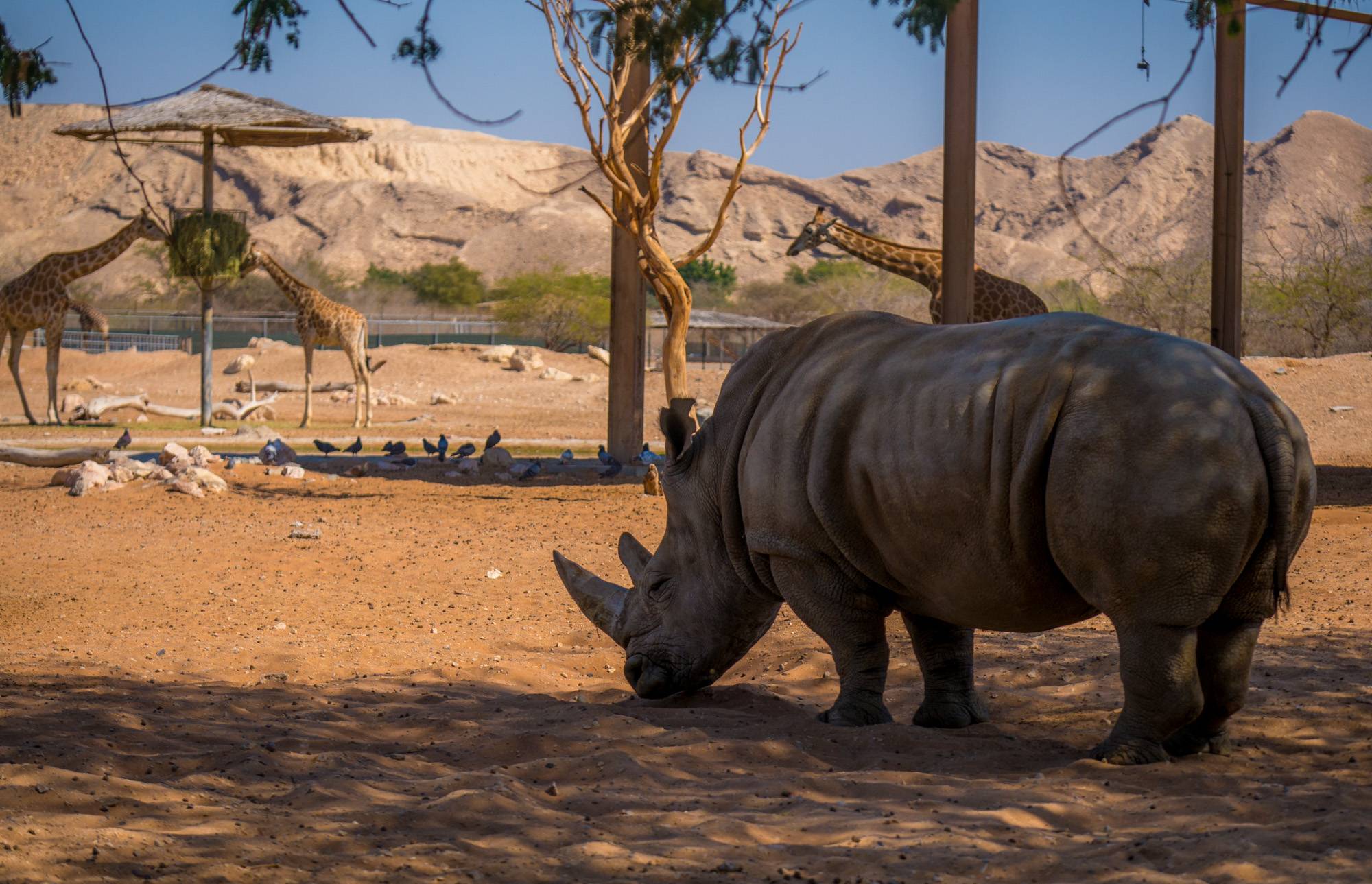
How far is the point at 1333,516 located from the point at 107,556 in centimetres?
904

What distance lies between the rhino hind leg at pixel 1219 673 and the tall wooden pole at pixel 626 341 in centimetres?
991

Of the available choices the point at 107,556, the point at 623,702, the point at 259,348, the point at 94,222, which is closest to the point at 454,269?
the point at 94,222

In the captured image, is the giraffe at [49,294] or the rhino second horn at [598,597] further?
the giraffe at [49,294]

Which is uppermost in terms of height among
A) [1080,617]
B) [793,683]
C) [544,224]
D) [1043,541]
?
[544,224]

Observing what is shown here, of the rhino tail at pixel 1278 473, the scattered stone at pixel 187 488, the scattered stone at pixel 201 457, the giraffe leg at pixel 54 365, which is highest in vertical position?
the giraffe leg at pixel 54 365

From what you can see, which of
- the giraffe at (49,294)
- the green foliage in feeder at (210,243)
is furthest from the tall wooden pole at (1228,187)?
the giraffe at (49,294)

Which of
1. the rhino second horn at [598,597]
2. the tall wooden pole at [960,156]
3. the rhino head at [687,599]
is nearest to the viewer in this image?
the rhino head at [687,599]

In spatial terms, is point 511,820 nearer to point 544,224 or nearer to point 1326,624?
point 1326,624

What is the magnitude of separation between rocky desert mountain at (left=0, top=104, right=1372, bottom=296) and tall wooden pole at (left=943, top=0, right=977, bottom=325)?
2398 inches

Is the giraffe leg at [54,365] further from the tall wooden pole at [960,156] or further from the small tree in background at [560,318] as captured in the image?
the small tree in background at [560,318]

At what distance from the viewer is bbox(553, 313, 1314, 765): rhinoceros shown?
366 centimetres

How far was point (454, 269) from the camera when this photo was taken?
71.6 metres

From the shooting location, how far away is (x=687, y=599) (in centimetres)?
525

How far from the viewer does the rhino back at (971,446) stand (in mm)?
3697
